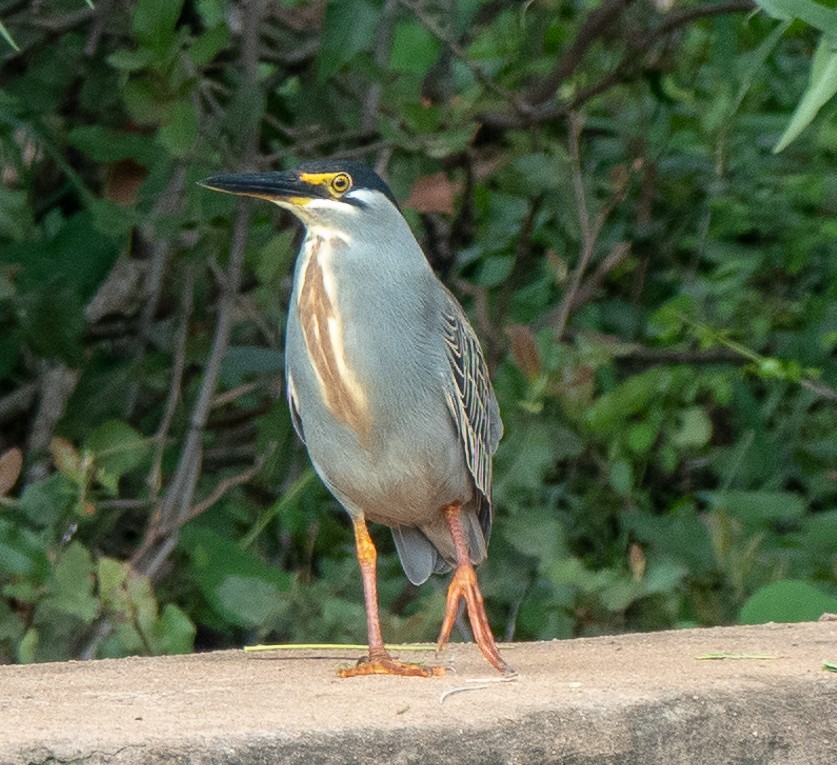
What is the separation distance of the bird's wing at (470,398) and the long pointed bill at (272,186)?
0.45m

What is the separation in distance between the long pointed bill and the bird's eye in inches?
1.1

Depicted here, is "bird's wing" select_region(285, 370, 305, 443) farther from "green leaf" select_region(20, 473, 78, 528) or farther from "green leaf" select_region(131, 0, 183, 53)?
"green leaf" select_region(131, 0, 183, 53)

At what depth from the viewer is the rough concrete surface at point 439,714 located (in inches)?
92.0

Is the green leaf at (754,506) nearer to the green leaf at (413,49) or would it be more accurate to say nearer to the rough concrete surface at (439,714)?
the green leaf at (413,49)

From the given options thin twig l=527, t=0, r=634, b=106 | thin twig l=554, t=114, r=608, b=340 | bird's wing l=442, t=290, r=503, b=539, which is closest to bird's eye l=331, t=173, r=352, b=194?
bird's wing l=442, t=290, r=503, b=539

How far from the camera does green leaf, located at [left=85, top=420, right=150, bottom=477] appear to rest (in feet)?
15.4

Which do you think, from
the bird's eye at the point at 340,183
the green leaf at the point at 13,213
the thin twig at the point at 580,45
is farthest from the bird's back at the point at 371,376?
the thin twig at the point at 580,45

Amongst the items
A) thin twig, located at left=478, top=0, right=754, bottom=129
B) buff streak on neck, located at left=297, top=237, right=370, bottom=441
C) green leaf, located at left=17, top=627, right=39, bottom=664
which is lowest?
green leaf, located at left=17, top=627, right=39, bottom=664

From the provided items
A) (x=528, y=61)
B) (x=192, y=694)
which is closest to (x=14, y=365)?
(x=528, y=61)

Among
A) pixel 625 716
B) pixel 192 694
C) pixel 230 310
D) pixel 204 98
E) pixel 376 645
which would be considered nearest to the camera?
pixel 625 716

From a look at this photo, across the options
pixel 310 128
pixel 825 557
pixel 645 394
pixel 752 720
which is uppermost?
pixel 310 128

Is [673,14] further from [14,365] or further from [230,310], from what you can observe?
[14,365]

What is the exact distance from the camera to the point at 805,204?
6.07 meters

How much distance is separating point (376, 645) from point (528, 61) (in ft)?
9.08
